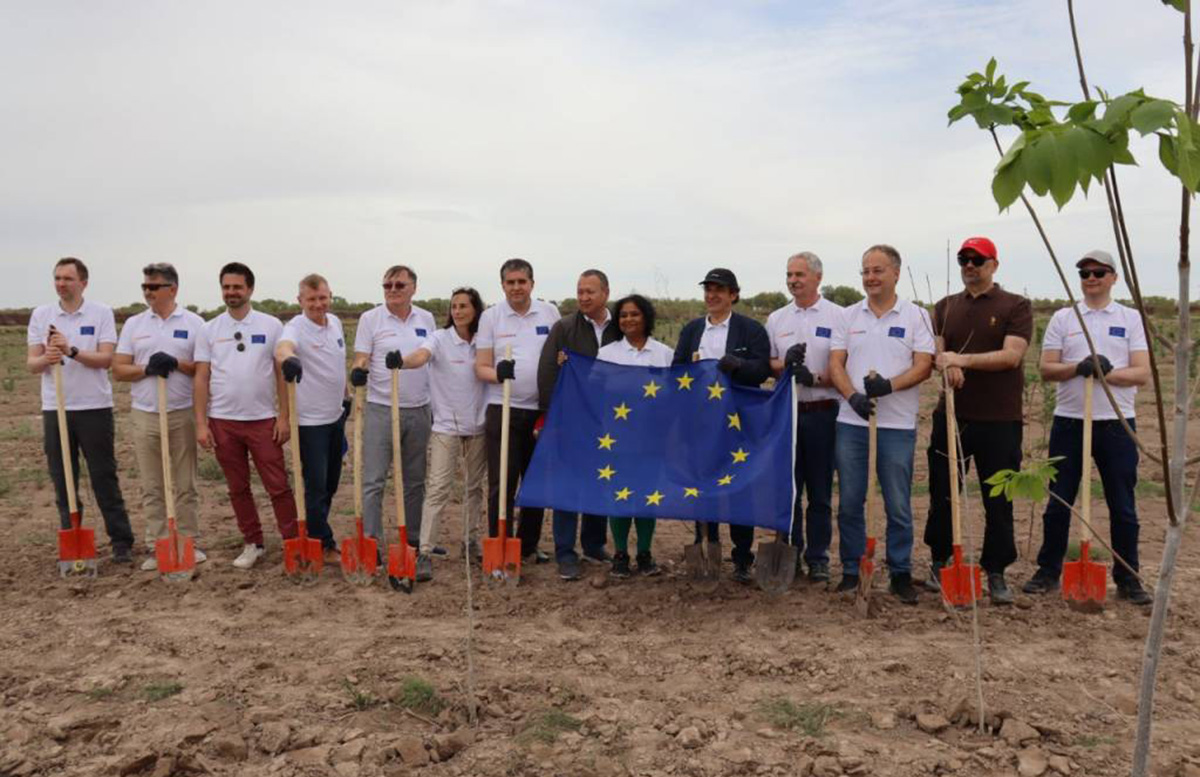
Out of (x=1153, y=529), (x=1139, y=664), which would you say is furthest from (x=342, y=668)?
(x=1153, y=529)

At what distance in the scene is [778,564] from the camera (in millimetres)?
6625

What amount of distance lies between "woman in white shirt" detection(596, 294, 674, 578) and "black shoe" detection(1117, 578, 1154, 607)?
3153 mm

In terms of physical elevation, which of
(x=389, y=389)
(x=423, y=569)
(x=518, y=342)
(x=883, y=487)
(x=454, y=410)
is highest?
(x=518, y=342)

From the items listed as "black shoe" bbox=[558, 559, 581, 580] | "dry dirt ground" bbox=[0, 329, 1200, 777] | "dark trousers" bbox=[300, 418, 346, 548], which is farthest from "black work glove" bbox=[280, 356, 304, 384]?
"black shoe" bbox=[558, 559, 581, 580]

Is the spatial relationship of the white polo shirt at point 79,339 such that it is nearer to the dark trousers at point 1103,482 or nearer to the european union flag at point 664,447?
the european union flag at point 664,447

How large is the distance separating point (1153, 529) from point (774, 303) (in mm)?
34716

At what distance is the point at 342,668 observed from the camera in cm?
529

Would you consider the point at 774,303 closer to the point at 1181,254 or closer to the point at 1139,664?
the point at 1139,664

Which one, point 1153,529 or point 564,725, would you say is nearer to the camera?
point 564,725

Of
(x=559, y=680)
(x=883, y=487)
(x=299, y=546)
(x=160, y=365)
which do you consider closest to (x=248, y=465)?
(x=299, y=546)

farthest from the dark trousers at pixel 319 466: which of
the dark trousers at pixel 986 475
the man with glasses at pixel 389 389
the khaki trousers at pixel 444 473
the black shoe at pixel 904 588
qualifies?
the dark trousers at pixel 986 475

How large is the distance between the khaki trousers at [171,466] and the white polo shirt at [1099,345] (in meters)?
6.20

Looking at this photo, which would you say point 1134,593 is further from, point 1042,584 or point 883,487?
point 883,487

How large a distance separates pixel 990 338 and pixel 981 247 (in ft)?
1.92
